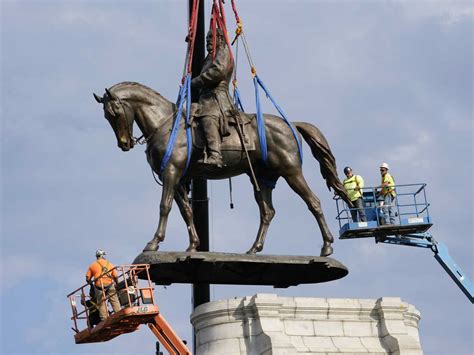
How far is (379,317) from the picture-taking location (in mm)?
27453

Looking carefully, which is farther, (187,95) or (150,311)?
(187,95)

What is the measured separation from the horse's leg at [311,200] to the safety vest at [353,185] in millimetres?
2162

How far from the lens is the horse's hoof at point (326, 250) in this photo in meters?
28.2

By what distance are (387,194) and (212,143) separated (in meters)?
6.05

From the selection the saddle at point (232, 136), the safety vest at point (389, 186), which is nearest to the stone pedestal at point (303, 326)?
the saddle at point (232, 136)

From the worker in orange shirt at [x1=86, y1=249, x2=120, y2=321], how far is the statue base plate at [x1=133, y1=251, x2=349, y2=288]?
28.6 inches

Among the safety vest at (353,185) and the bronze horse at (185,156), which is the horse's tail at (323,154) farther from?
the safety vest at (353,185)

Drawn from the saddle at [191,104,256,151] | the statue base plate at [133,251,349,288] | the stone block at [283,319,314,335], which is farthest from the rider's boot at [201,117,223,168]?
the stone block at [283,319,314,335]

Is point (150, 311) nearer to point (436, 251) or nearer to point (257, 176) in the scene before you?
point (257, 176)

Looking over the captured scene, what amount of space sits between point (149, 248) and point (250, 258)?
7.86 ft

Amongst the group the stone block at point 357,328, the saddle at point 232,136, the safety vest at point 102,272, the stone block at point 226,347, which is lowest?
the stone block at point 226,347

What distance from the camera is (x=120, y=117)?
27641mm

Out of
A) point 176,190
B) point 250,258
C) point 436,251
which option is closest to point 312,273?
point 250,258

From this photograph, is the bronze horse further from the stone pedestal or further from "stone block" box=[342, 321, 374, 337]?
"stone block" box=[342, 321, 374, 337]
